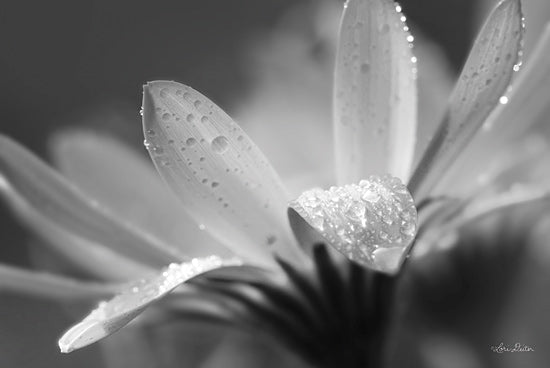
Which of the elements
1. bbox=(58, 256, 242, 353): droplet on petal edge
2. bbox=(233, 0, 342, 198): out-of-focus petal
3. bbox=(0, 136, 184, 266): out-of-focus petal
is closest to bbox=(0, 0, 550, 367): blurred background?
bbox=(233, 0, 342, 198): out-of-focus petal

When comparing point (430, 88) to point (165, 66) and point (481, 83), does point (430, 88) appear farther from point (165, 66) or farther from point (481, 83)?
point (165, 66)

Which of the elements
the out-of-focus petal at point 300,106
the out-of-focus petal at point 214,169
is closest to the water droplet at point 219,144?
the out-of-focus petal at point 214,169

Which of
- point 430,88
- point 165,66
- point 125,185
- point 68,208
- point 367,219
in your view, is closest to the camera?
point 367,219

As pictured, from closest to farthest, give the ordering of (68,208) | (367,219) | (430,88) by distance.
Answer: (367,219) → (68,208) → (430,88)

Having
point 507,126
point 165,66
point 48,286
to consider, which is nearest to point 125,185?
point 48,286
